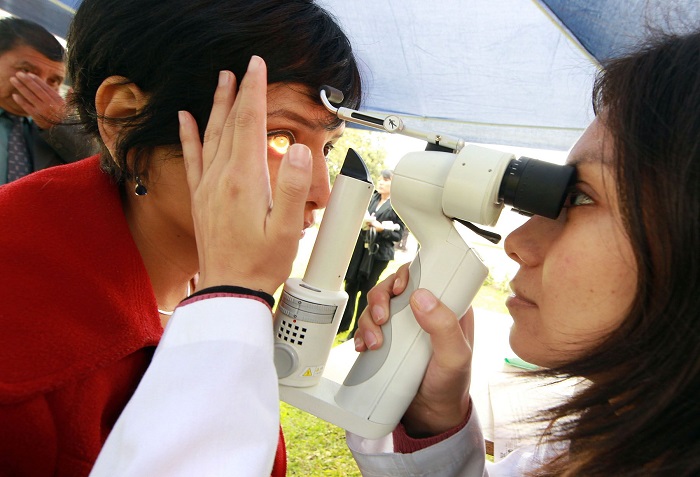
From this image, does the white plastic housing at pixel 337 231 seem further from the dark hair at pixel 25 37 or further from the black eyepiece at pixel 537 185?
the dark hair at pixel 25 37

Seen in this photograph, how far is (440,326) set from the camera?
768mm

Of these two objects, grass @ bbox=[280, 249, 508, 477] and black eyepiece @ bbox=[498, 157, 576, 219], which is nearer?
black eyepiece @ bbox=[498, 157, 576, 219]

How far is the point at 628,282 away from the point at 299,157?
48 centimetres

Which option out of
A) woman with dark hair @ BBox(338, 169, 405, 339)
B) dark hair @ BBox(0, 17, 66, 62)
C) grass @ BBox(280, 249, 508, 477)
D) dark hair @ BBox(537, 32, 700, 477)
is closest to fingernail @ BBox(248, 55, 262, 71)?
dark hair @ BBox(537, 32, 700, 477)

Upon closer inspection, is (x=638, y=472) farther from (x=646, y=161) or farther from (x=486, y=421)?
(x=486, y=421)

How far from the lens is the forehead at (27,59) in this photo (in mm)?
1642

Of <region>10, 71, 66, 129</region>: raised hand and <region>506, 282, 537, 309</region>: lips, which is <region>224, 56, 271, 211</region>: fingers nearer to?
<region>506, 282, 537, 309</region>: lips

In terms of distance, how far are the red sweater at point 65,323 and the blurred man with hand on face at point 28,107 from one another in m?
0.95

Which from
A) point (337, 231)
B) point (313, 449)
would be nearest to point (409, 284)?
point (337, 231)

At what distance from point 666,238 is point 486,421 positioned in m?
1.23

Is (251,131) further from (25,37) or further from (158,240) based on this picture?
(25,37)

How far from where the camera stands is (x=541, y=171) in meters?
0.66

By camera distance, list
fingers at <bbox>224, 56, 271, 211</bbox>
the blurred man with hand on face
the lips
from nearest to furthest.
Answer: fingers at <bbox>224, 56, 271, 211</bbox> < the lips < the blurred man with hand on face

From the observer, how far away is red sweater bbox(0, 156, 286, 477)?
1.92 ft
